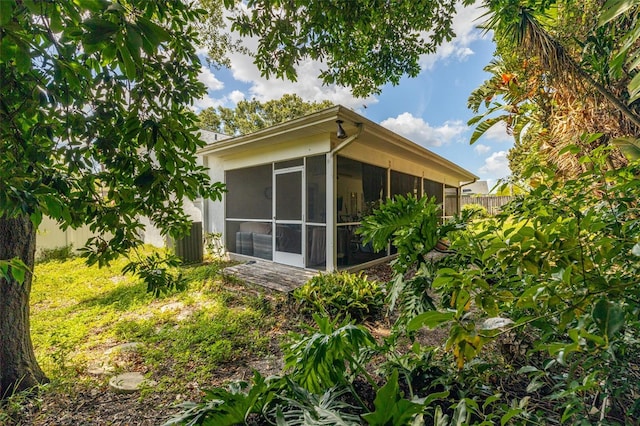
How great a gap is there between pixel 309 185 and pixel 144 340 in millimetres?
3745

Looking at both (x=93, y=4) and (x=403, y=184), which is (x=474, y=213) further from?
(x=403, y=184)

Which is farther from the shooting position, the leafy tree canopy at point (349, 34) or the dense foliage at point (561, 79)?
the leafy tree canopy at point (349, 34)

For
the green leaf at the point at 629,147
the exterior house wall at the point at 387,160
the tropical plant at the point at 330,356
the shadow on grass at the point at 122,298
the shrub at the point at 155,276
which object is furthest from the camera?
the exterior house wall at the point at 387,160

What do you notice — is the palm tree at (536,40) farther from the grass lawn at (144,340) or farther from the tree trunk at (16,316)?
the tree trunk at (16,316)

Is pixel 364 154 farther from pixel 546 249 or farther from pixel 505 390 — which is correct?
pixel 546 249

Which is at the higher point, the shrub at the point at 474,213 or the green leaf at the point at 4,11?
the green leaf at the point at 4,11

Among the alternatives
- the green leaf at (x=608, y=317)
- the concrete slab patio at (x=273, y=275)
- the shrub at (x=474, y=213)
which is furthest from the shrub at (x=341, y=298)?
the green leaf at (x=608, y=317)

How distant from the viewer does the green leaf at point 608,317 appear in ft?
1.83

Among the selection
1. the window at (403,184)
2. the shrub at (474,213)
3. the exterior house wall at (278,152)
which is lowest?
the shrub at (474,213)

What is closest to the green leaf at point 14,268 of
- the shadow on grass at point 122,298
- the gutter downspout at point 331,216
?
the shadow on grass at point 122,298

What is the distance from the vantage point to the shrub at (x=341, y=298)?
3527 millimetres

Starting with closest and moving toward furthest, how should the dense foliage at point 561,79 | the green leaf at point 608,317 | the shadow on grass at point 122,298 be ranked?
the green leaf at point 608,317, the dense foliage at point 561,79, the shadow on grass at point 122,298

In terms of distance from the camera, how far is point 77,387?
8.07 feet

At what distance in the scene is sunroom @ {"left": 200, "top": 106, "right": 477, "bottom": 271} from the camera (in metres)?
5.32
